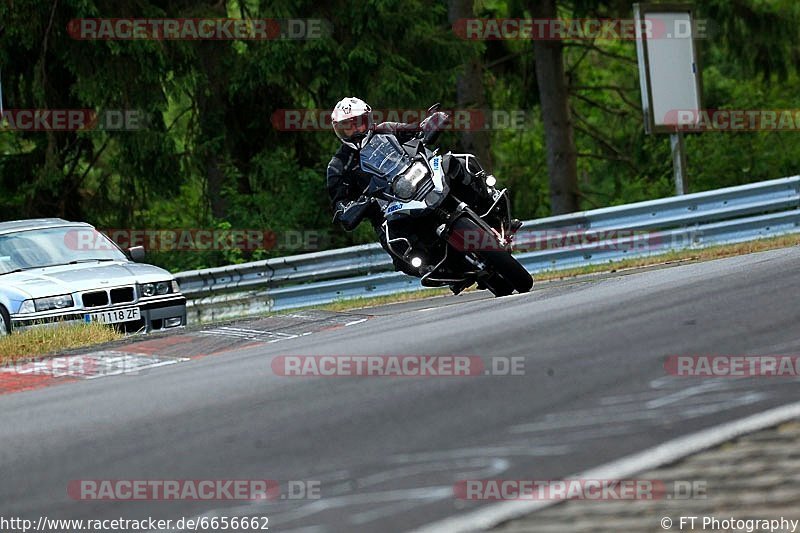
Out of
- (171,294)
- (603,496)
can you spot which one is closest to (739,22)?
(171,294)

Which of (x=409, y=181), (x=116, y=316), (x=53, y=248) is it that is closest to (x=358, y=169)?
(x=409, y=181)

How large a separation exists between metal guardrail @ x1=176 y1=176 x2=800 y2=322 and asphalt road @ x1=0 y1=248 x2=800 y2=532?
6894 millimetres

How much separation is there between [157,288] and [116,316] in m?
0.67

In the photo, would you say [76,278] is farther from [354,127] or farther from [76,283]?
[354,127]

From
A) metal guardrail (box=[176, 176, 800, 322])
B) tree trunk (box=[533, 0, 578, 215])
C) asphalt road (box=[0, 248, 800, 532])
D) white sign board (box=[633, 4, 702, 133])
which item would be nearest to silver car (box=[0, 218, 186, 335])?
metal guardrail (box=[176, 176, 800, 322])

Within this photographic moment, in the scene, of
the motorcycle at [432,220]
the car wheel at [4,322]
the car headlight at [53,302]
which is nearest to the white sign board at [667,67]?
the motorcycle at [432,220]

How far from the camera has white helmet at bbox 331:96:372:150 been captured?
13.4 m

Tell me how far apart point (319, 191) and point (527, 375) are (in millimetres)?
16887

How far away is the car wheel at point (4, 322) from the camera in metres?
14.7

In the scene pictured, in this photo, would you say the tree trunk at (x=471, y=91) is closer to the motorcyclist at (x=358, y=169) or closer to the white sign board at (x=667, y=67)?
the white sign board at (x=667, y=67)

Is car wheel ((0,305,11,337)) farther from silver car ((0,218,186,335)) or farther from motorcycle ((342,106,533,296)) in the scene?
motorcycle ((342,106,533,296))

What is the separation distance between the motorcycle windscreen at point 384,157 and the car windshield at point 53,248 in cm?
458

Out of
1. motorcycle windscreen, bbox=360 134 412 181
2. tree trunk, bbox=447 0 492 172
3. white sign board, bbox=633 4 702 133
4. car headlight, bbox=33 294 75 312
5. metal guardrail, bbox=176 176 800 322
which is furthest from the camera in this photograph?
tree trunk, bbox=447 0 492 172

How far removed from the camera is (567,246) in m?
17.6
